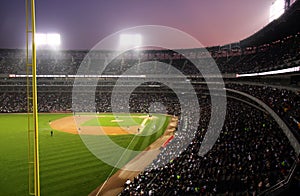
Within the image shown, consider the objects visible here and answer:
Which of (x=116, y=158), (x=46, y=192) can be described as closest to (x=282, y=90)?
(x=116, y=158)

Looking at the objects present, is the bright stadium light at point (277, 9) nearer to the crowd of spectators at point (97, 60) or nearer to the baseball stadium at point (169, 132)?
the baseball stadium at point (169, 132)

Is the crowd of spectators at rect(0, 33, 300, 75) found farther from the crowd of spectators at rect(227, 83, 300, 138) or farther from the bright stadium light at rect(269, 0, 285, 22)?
the crowd of spectators at rect(227, 83, 300, 138)

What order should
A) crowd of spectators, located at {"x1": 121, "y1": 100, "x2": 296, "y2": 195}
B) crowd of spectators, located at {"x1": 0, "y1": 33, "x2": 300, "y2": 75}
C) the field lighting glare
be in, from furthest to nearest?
crowd of spectators, located at {"x1": 0, "y1": 33, "x2": 300, "y2": 75}, the field lighting glare, crowd of spectators, located at {"x1": 121, "y1": 100, "x2": 296, "y2": 195}

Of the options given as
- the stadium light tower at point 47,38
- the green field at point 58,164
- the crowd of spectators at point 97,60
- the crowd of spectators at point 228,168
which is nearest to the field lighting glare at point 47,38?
the stadium light tower at point 47,38

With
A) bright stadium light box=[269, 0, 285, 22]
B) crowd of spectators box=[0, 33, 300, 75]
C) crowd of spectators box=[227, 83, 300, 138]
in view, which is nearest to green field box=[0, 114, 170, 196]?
crowd of spectators box=[227, 83, 300, 138]

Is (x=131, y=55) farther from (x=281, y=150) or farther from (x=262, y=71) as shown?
(x=281, y=150)

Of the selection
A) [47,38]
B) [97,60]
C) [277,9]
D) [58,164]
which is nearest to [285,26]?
[277,9]
